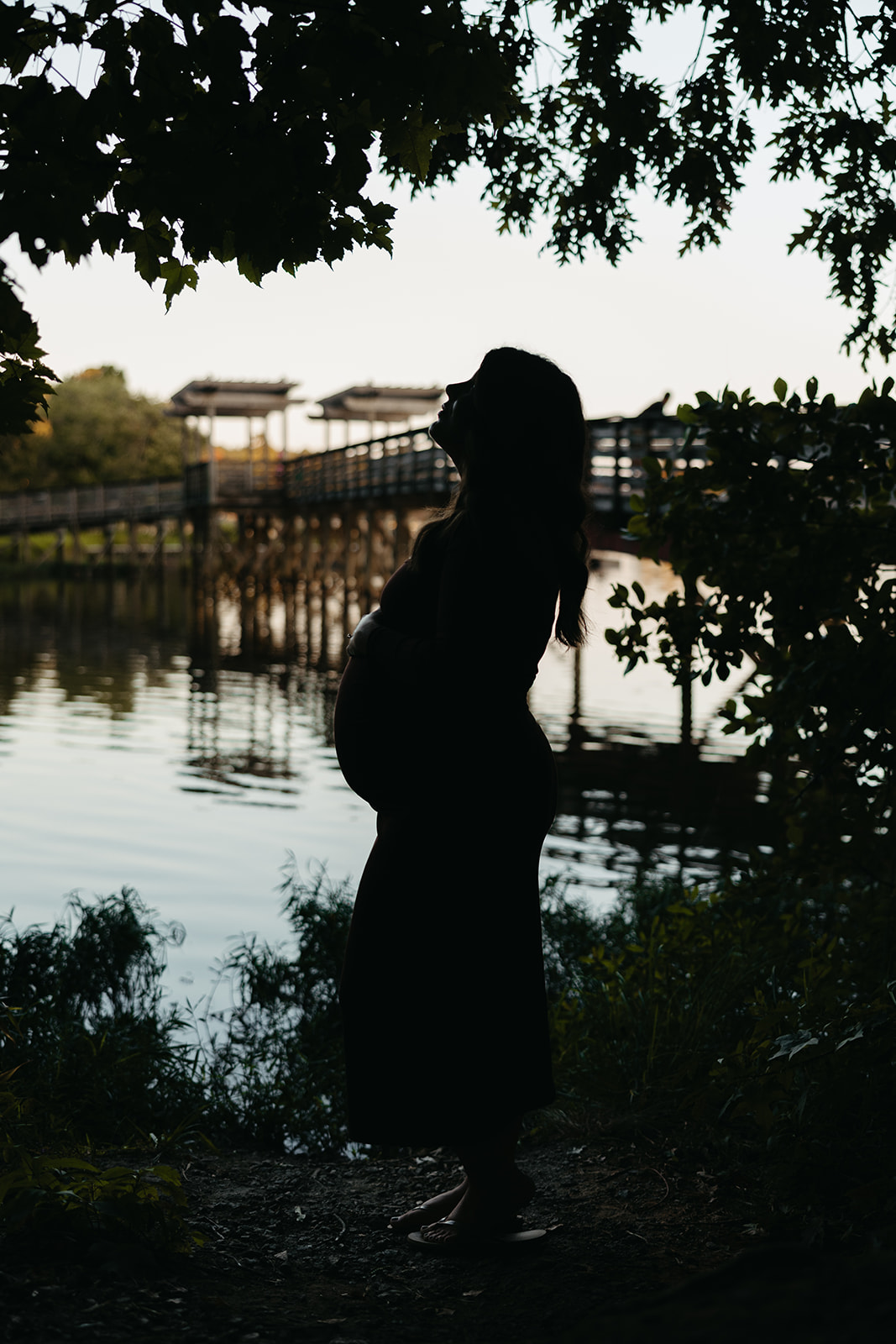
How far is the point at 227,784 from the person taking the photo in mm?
11812

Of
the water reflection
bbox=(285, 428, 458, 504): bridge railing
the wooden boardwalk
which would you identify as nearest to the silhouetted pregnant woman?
the water reflection

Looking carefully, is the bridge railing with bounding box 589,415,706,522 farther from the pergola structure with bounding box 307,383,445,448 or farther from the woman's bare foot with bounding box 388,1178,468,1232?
the pergola structure with bounding box 307,383,445,448

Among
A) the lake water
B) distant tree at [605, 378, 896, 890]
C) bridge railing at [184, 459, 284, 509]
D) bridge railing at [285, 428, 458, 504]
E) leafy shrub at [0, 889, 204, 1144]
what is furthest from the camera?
bridge railing at [184, 459, 284, 509]

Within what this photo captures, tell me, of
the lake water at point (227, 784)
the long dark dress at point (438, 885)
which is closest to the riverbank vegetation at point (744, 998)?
the long dark dress at point (438, 885)

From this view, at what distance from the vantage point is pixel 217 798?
11.1 m

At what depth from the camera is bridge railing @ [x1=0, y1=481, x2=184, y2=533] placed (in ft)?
138

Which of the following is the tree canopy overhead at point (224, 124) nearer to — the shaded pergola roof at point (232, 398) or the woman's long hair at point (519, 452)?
the woman's long hair at point (519, 452)

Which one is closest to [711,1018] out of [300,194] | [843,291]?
[300,194]

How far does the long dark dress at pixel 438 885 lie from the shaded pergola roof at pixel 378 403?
1344 inches

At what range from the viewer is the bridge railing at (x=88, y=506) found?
4203 cm

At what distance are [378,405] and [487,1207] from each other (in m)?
35.4

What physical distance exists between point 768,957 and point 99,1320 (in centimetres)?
269

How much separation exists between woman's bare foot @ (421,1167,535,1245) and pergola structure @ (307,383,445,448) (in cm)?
3408

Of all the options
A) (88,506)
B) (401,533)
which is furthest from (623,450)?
(88,506)
